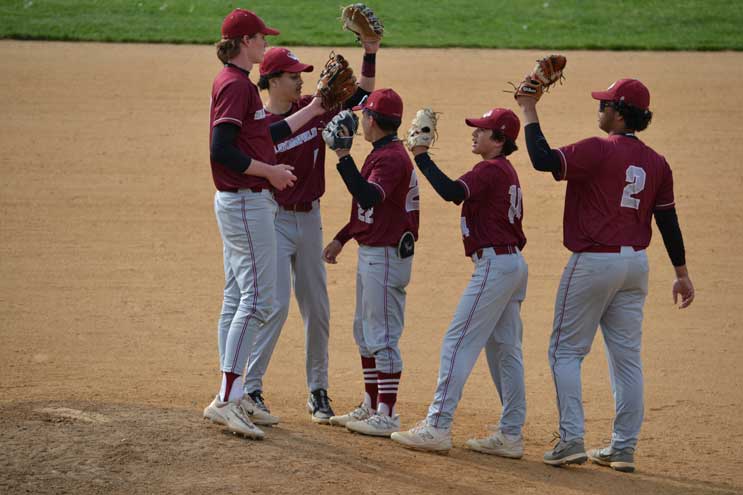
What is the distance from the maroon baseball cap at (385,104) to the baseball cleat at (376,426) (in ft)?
5.76

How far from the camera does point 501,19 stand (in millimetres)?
18703

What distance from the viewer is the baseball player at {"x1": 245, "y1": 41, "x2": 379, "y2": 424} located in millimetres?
6570

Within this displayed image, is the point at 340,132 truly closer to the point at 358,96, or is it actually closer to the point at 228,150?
the point at 228,150

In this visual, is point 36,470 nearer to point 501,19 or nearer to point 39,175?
point 39,175

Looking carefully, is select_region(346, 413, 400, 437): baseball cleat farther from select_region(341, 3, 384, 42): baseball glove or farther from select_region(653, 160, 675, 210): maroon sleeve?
select_region(341, 3, 384, 42): baseball glove

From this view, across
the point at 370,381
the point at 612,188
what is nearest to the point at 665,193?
the point at 612,188

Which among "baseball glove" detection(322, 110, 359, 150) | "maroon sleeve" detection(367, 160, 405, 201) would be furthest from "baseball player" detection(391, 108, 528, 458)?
"baseball glove" detection(322, 110, 359, 150)

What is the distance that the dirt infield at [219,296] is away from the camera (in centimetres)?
550

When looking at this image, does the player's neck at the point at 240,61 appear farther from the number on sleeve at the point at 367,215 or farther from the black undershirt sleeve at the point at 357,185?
the number on sleeve at the point at 367,215

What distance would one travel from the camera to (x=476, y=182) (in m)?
5.99

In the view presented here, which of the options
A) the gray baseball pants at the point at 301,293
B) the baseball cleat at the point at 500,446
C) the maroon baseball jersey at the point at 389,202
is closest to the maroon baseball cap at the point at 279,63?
the maroon baseball jersey at the point at 389,202

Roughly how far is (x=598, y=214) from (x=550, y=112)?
851 cm

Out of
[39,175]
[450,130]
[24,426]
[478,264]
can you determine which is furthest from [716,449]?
[39,175]

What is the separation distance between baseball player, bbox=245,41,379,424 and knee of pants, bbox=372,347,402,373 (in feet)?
1.87
